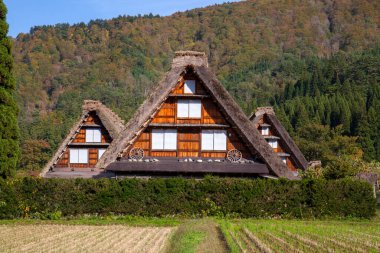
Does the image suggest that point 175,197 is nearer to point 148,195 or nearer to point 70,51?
point 148,195

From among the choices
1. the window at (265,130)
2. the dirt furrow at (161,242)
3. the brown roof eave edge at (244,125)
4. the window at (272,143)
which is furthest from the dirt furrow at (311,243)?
the window at (272,143)

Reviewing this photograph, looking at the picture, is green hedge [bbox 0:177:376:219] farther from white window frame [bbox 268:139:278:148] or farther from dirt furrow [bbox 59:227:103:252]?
white window frame [bbox 268:139:278:148]

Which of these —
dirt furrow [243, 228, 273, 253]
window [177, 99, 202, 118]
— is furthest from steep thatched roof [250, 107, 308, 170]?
dirt furrow [243, 228, 273, 253]

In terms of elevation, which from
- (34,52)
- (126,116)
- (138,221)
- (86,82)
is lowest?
(138,221)

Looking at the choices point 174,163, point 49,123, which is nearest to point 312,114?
point 49,123

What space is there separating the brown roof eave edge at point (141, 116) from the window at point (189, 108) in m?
1.12

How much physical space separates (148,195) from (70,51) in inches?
6842

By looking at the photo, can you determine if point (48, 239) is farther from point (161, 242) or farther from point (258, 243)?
→ point (258, 243)

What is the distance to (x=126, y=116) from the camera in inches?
3996

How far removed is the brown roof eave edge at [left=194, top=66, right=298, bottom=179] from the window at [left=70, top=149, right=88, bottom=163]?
1538 cm

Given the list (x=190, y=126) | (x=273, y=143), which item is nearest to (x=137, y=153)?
(x=190, y=126)

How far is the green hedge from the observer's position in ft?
82.5

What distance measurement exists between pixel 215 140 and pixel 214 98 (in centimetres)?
220

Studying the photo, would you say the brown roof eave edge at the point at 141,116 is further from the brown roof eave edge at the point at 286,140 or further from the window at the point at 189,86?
the brown roof eave edge at the point at 286,140
